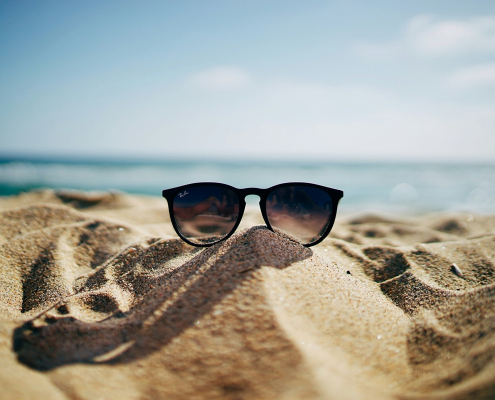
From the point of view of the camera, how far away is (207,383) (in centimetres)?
103

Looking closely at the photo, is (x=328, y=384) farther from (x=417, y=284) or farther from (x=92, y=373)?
(x=417, y=284)

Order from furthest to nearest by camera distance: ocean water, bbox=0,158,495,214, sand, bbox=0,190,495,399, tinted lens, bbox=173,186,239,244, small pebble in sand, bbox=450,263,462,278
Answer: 1. ocean water, bbox=0,158,495,214
2. tinted lens, bbox=173,186,239,244
3. small pebble in sand, bbox=450,263,462,278
4. sand, bbox=0,190,495,399

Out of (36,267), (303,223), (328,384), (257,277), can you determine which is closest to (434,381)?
(328,384)

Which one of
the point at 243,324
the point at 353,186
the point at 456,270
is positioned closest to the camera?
the point at 243,324

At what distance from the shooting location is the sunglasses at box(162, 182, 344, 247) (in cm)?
210

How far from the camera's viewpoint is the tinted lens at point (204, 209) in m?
2.15

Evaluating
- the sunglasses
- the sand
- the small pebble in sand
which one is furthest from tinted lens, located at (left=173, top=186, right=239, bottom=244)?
the small pebble in sand

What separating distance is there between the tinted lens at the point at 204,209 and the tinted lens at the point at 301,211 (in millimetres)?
277

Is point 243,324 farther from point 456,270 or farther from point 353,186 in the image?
point 353,186

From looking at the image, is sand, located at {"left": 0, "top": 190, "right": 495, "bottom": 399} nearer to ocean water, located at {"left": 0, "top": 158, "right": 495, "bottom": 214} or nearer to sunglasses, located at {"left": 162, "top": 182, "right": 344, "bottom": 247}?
sunglasses, located at {"left": 162, "top": 182, "right": 344, "bottom": 247}

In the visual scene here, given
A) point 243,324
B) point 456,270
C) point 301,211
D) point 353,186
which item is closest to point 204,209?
point 301,211

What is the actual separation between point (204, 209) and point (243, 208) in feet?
0.93

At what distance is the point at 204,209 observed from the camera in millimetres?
2162

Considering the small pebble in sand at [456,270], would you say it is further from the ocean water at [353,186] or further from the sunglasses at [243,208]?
the ocean water at [353,186]
